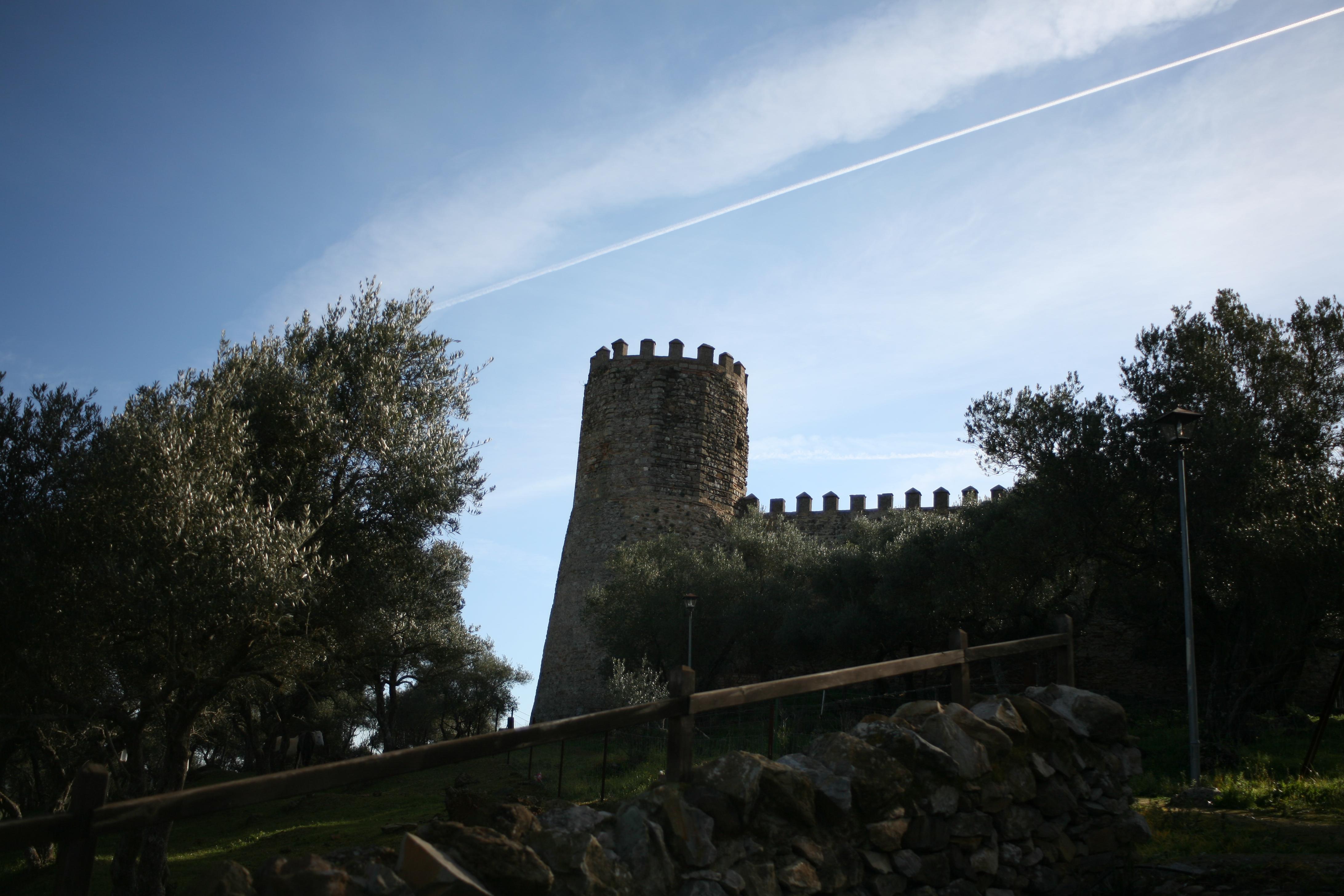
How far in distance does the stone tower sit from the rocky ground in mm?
22276

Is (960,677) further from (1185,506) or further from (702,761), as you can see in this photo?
(1185,506)

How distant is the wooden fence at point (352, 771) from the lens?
9.35ft

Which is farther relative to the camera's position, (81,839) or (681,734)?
(681,734)

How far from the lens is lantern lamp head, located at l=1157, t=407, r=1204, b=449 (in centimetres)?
1166

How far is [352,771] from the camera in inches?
134

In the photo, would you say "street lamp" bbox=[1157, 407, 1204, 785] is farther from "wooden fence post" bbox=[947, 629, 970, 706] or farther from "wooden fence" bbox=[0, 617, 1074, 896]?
"wooden fence" bbox=[0, 617, 1074, 896]

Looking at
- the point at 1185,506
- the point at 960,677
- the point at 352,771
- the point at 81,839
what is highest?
the point at 1185,506

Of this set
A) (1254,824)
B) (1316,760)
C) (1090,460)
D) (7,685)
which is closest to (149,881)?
(7,685)

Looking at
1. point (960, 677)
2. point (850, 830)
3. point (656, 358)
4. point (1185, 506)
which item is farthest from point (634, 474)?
point (850, 830)

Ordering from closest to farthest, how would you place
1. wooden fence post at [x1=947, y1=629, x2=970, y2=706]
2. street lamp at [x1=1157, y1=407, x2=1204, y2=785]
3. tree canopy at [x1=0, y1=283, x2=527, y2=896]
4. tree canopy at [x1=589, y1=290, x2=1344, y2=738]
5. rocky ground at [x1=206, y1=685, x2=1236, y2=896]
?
rocky ground at [x1=206, y1=685, x2=1236, y2=896] → wooden fence post at [x1=947, y1=629, x2=970, y2=706] → tree canopy at [x1=0, y1=283, x2=527, y2=896] → street lamp at [x1=1157, y1=407, x2=1204, y2=785] → tree canopy at [x1=589, y1=290, x2=1344, y2=738]

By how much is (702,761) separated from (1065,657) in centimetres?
468

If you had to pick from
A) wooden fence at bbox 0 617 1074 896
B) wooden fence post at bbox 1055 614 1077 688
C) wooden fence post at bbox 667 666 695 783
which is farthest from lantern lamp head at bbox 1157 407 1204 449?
wooden fence post at bbox 667 666 695 783

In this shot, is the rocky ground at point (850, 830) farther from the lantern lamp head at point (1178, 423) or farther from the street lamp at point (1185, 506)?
the lantern lamp head at point (1178, 423)

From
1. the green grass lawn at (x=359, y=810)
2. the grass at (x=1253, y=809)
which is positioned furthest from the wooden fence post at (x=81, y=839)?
the green grass lawn at (x=359, y=810)
